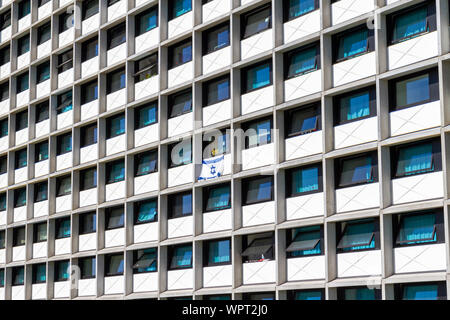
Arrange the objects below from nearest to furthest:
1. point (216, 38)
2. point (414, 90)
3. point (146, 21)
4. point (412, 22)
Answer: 1. point (414, 90)
2. point (412, 22)
3. point (216, 38)
4. point (146, 21)

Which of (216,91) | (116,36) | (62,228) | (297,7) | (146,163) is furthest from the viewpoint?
(62,228)

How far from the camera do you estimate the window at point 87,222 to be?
117 ft

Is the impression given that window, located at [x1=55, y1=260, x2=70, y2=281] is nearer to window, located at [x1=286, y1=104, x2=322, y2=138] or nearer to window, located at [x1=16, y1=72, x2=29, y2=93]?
window, located at [x1=16, y1=72, x2=29, y2=93]

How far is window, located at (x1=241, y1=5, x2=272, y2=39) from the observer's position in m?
28.3

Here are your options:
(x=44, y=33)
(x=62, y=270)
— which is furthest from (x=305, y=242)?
(x=44, y=33)

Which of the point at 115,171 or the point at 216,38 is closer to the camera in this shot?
the point at 216,38

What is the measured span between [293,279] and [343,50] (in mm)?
7855

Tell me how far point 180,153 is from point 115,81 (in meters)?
6.37

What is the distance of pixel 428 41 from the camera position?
22453 millimetres

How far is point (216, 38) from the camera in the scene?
100 feet

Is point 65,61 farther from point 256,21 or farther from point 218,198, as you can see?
point 218,198

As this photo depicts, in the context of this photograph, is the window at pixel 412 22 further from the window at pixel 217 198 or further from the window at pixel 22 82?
the window at pixel 22 82
